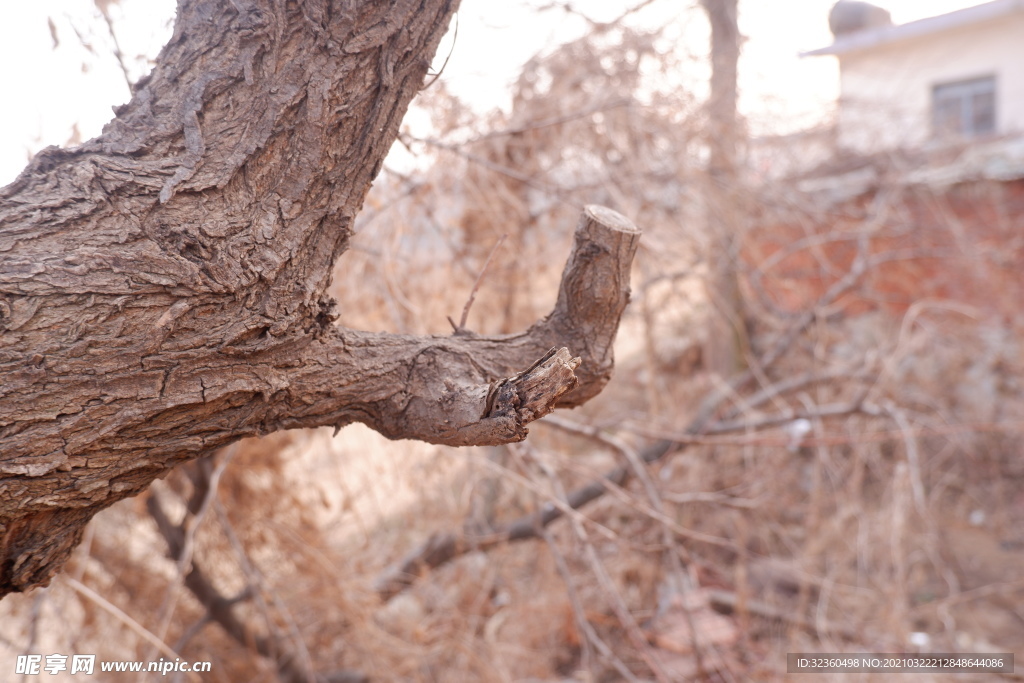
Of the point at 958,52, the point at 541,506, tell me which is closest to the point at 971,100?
the point at 958,52

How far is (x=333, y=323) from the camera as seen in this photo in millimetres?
1103

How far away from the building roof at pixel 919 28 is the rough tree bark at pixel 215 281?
10.9 metres

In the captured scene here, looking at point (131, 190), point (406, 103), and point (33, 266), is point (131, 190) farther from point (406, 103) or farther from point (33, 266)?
point (406, 103)

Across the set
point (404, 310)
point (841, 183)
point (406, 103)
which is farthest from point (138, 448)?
point (841, 183)

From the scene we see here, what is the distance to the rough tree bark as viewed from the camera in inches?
35.2

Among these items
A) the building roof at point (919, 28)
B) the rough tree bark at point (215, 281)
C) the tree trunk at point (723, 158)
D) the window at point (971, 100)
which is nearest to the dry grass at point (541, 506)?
the tree trunk at point (723, 158)

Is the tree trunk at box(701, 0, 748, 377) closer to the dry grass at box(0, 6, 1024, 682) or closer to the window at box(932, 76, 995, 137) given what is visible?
the dry grass at box(0, 6, 1024, 682)

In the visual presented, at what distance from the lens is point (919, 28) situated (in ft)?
34.9

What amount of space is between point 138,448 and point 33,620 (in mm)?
1152

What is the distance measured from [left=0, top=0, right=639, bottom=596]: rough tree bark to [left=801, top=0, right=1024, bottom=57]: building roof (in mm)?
10896

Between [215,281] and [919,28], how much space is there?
491 inches

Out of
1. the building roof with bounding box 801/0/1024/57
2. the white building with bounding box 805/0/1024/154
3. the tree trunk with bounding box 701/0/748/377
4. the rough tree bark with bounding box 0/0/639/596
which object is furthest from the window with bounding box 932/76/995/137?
the rough tree bark with bounding box 0/0/639/596

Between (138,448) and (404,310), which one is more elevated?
(404,310)

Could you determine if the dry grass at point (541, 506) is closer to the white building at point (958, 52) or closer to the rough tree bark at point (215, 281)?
the rough tree bark at point (215, 281)
